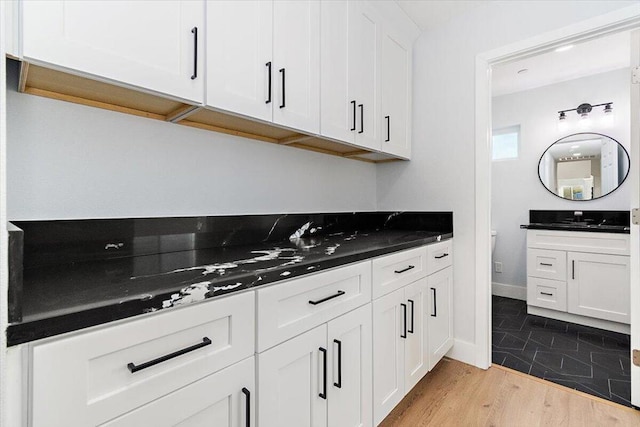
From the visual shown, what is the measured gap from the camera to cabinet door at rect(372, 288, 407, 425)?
132cm

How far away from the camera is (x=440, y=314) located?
194cm

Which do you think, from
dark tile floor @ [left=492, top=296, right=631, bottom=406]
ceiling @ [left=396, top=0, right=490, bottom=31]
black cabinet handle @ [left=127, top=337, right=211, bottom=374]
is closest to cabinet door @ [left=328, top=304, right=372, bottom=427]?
black cabinet handle @ [left=127, top=337, right=211, bottom=374]

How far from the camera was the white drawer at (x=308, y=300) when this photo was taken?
0.87 meters

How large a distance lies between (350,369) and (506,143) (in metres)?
3.65

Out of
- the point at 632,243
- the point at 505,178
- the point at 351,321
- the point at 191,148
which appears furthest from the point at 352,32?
the point at 505,178

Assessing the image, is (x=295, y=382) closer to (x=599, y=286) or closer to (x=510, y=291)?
(x=599, y=286)

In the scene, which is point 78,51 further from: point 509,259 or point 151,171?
point 509,259

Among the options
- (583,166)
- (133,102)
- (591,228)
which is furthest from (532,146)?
(133,102)

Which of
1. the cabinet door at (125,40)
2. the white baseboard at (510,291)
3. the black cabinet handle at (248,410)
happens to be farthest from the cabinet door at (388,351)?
the white baseboard at (510,291)

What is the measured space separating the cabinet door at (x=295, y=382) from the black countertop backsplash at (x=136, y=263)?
233 millimetres

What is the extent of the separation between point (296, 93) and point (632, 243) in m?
1.99

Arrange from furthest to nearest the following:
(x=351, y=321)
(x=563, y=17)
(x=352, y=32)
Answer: (x=563, y=17) < (x=352, y=32) < (x=351, y=321)

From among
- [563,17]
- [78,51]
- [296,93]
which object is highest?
[563,17]

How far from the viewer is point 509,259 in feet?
11.7
